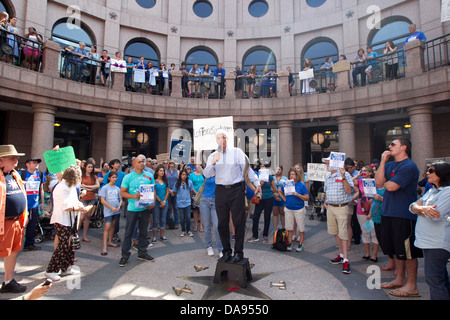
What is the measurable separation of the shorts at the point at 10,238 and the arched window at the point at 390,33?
17.2 meters

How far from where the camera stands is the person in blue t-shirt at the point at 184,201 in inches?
305

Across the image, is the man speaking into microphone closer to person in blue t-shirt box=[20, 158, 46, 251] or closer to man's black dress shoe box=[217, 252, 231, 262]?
man's black dress shoe box=[217, 252, 231, 262]

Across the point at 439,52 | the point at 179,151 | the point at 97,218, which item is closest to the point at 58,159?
the point at 97,218

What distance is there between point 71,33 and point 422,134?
18021 mm

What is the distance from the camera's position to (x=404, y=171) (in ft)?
13.0

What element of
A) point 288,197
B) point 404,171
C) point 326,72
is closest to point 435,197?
point 404,171

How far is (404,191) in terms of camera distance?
403 cm

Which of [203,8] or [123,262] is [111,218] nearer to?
[123,262]

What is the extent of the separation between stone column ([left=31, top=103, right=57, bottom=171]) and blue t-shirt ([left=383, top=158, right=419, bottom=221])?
11757 mm

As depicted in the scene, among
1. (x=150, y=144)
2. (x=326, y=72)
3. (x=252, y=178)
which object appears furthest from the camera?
(x=150, y=144)

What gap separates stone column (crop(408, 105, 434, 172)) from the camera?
10.3 meters

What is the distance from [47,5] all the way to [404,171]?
1771 centimetres

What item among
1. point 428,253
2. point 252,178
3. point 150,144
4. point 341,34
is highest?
point 341,34

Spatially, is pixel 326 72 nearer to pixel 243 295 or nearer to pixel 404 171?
pixel 404 171
